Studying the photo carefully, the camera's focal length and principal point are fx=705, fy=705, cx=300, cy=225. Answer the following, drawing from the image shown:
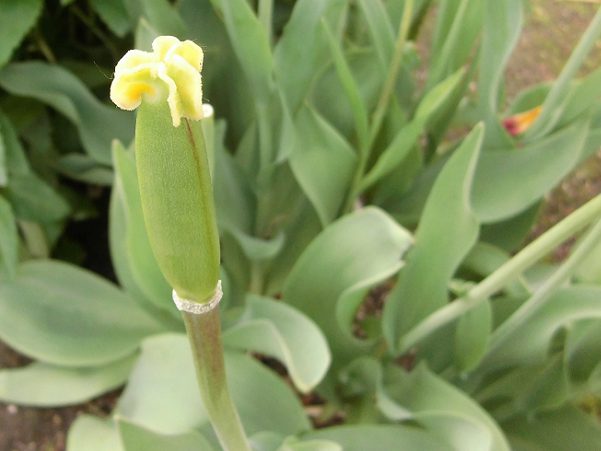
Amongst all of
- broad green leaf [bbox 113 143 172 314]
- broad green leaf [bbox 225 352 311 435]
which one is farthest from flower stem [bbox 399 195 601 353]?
broad green leaf [bbox 113 143 172 314]

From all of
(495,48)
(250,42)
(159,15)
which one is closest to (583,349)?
(495,48)

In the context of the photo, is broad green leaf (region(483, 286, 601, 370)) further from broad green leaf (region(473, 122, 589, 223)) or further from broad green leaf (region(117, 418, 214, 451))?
broad green leaf (region(117, 418, 214, 451))

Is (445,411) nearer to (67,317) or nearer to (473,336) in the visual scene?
(473,336)

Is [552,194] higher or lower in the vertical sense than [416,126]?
lower

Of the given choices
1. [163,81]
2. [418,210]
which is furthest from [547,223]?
[163,81]

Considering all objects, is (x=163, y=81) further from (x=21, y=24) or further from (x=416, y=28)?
(x=416, y=28)
